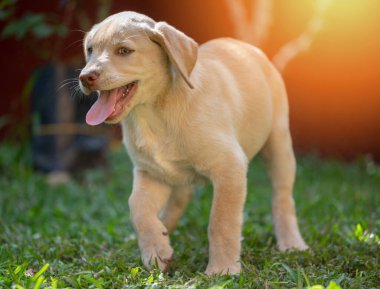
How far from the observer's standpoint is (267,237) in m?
4.16

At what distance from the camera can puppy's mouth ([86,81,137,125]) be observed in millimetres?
3193

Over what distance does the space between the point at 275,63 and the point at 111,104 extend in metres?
4.91

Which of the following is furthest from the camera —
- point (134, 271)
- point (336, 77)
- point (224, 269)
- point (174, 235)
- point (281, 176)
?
point (336, 77)

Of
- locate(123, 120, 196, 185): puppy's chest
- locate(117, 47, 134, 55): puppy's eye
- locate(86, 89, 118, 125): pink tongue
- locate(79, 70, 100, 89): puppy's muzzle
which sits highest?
locate(117, 47, 134, 55): puppy's eye

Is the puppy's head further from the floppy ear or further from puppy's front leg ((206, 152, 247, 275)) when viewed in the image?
puppy's front leg ((206, 152, 247, 275))

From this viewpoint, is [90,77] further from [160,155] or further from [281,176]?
[281,176]

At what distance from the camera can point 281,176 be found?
4.11 metres

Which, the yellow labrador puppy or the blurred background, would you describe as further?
the blurred background

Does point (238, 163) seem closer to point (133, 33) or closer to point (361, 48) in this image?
point (133, 33)

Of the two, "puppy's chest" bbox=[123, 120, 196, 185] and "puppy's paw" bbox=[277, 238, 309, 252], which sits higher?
"puppy's chest" bbox=[123, 120, 196, 185]

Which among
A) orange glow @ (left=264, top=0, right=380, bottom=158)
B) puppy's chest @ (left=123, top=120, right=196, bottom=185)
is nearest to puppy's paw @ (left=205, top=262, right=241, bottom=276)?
puppy's chest @ (left=123, top=120, right=196, bottom=185)

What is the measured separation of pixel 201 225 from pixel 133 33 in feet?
5.82

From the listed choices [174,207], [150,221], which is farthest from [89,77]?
[174,207]

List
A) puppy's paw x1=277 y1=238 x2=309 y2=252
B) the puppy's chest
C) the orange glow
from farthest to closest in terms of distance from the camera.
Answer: the orange glow → puppy's paw x1=277 y1=238 x2=309 y2=252 → the puppy's chest
